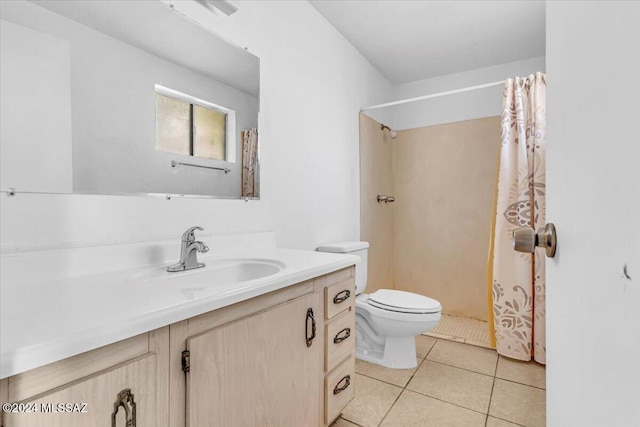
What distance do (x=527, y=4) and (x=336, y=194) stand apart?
5.84 feet

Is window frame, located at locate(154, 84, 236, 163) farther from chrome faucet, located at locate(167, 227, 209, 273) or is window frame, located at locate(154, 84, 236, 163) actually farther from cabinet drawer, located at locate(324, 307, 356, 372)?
cabinet drawer, located at locate(324, 307, 356, 372)

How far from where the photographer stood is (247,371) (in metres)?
0.88

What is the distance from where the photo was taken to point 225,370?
82 centimetres

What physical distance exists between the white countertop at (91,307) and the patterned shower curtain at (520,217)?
5.53 feet

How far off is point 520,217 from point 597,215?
6.83 ft

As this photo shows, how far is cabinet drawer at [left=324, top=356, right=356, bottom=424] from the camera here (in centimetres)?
123

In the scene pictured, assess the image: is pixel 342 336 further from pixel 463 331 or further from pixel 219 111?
pixel 463 331

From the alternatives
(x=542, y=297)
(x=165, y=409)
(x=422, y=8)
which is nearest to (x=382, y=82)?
(x=422, y=8)

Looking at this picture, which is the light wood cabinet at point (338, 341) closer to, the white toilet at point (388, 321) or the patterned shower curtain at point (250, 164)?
the white toilet at point (388, 321)

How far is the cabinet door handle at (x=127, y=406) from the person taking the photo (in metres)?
0.60

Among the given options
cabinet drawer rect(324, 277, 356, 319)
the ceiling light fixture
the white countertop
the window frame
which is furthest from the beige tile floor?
the ceiling light fixture

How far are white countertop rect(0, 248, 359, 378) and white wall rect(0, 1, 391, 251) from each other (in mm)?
162

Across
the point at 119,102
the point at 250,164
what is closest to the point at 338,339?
the point at 250,164

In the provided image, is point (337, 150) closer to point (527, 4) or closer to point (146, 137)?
point (146, 137)
